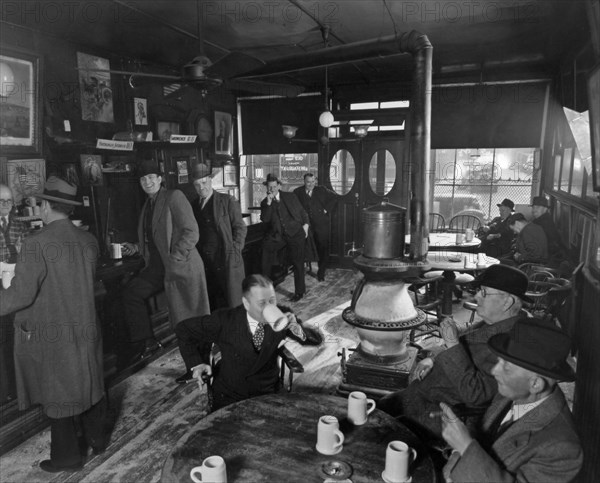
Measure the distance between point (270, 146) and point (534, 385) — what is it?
8.11m

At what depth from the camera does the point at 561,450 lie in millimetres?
1745

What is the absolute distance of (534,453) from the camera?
1.82 metres

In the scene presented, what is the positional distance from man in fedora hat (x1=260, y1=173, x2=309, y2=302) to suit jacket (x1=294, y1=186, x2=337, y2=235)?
3.02 feet

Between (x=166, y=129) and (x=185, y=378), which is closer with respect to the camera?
(x=185, y=378)

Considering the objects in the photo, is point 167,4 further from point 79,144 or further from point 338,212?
point 338,212

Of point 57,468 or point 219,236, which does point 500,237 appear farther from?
point 57,468

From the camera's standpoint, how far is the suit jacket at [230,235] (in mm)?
5406

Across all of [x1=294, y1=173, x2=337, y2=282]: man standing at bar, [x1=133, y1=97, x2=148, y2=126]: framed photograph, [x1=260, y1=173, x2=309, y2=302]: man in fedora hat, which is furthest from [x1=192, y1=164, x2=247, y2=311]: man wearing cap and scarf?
[x1=294, y1=173, x2=337, y2=282]: man standing at bar

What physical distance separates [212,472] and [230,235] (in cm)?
390

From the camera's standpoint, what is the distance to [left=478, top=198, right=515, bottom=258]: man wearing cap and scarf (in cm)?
740

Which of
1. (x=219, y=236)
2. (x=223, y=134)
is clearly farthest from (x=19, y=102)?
(x=223, y=134)

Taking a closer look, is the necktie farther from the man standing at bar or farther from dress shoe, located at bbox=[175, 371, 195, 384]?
the man standing at bar

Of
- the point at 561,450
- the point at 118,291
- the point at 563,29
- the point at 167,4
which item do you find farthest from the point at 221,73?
the point at 563,29

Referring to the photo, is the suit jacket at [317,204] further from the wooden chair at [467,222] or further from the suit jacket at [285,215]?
the wooden chair at [467,222]
